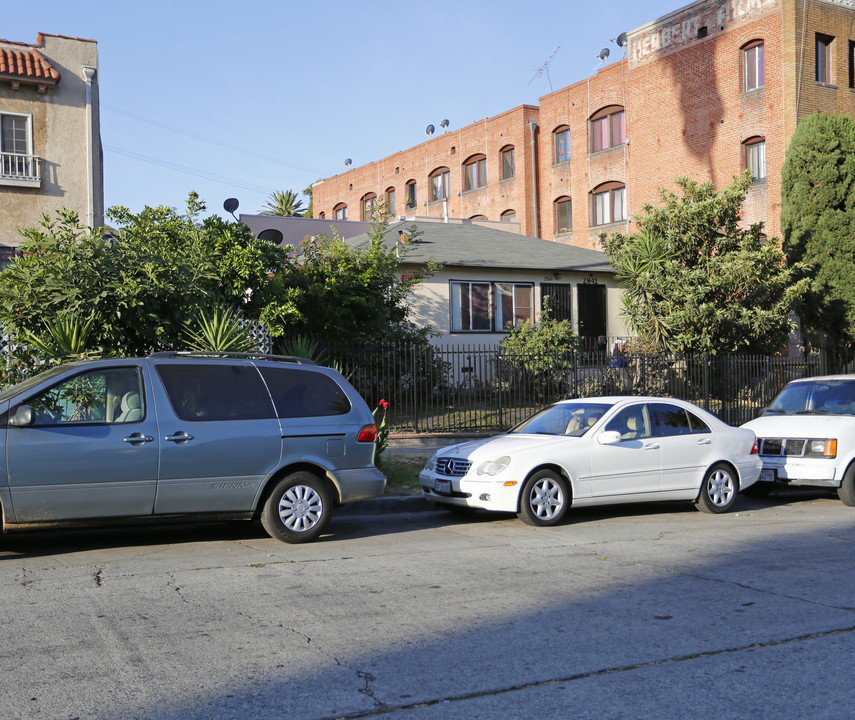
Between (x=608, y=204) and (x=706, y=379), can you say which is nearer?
(x=706, y=379)

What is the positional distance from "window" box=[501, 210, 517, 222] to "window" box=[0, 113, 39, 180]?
26.5 meters

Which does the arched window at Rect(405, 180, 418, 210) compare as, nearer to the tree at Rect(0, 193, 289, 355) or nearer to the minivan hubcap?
the tree at Rect(0, 193, 289, 355)

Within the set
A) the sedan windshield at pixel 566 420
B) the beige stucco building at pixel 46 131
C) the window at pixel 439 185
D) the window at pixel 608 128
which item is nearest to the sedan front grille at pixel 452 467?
the sedan windshield at pixel 566 420

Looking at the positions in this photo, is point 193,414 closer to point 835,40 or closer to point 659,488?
point 659,488

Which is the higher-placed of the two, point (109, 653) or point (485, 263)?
point (485, 263)

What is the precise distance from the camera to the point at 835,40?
30.8m

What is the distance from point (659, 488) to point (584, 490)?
1115 millimetres

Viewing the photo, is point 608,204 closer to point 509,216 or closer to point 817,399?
point 509,216

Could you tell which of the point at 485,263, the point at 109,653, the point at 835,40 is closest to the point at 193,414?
the point at 109,653

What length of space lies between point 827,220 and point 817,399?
1397cm

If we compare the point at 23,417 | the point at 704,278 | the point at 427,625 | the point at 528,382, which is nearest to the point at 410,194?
the point at 704,278

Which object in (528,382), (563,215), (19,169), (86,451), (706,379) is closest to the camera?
(86,451)

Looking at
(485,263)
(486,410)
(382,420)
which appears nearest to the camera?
(382,420)

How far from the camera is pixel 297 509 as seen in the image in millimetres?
8500
